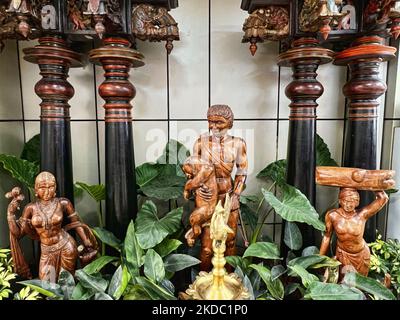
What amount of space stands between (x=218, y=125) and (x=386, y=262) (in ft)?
3.63

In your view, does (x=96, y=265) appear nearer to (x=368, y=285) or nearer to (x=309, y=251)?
(x=309, y=251)

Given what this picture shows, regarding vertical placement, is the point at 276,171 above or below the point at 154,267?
above

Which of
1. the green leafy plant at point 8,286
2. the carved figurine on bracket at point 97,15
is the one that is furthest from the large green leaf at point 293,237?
the carved figurine on bracket at point 97,15

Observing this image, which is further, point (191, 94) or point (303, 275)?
point (191, 94)

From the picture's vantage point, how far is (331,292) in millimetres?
1022

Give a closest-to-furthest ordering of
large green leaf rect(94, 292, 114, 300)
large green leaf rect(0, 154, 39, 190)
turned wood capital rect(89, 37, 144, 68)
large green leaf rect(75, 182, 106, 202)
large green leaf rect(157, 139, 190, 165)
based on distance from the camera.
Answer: large green leaf rect(94, 292, 114, 300), turned wood capital rect(89, 37, 144, 68), large green leaf rect(0, 154, 39, 190), large green leaf rect(75, 182, 106, 202), large green leaf rect(157, 139, 190, 165)

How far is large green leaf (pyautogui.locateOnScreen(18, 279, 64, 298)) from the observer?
42.0 inches

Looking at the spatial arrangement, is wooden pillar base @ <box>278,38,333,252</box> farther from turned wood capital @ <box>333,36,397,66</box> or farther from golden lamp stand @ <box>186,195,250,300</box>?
golden lamp stand @ <box>186,195,250,300</box>

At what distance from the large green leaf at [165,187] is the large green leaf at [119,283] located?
430mm

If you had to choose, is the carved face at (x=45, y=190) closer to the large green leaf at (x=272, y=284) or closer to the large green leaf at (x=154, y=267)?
the large green leaf at (x=154, y=267)

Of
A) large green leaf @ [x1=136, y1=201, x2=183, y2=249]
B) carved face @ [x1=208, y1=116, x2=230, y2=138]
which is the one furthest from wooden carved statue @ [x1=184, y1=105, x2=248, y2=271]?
large green leaf @ [x1=136, y1=201, x2=183, y2=249]

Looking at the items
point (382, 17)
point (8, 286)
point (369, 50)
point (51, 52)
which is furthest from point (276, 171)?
point (8, 286)

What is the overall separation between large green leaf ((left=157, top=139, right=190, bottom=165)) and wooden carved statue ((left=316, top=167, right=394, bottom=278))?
0.79 metres
